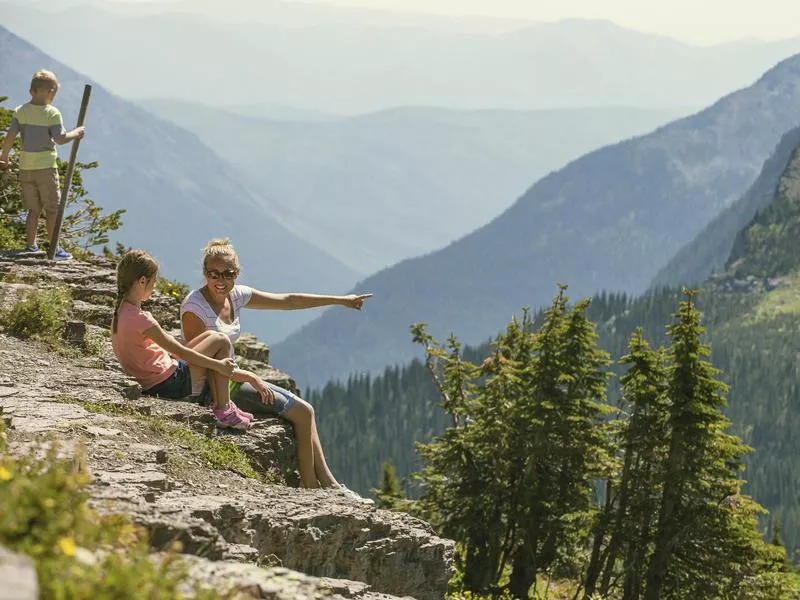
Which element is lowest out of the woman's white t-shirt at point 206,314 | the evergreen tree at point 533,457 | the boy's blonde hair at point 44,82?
the evergreen tree at point 533,457

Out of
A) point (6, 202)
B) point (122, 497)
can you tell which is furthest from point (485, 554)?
point (122, 497)

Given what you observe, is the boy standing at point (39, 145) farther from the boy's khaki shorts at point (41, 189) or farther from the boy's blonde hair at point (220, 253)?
the boy's blonde hair at point (220, 253)

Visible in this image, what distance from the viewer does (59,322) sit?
59.3ft

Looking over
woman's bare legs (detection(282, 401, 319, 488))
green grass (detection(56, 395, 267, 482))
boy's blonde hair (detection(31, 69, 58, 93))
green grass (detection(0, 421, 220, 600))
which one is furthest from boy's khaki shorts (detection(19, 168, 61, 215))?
green grass (detection(0, 421, 220, 600))

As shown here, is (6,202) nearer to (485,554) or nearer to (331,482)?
(331,482)

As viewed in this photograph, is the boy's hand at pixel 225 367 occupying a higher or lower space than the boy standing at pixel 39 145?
lower

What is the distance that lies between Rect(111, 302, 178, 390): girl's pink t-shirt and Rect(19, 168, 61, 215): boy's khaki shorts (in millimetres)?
8242

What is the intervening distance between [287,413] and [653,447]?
27244mm

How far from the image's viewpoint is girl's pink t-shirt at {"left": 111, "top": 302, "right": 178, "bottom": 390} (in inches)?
579

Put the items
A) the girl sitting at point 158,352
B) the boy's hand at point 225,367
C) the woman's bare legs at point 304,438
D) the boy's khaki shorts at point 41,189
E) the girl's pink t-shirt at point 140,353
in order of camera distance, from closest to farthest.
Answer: the boy's hand at point 225,367 < the girl sitting at point 158,352 < the woman's bare legs at point 304,438 < the girl's pink t-shirt at point 140,353 < the boy's khaki shorts at point 41,189

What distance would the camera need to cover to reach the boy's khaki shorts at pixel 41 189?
74.7 feet

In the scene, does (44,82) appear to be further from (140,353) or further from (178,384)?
(178,384)

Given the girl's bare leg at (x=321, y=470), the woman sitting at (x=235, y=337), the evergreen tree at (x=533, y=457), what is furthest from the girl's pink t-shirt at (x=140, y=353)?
the evergreen tree at (x=533, y=457)

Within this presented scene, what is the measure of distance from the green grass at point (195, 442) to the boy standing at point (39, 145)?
8.67 m
